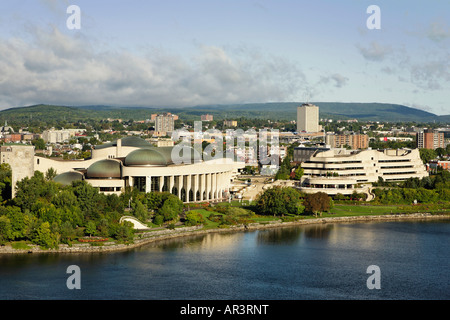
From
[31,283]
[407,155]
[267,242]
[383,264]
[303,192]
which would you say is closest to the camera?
[31,283]

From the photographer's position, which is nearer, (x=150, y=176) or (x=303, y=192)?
(x=150, y=176)

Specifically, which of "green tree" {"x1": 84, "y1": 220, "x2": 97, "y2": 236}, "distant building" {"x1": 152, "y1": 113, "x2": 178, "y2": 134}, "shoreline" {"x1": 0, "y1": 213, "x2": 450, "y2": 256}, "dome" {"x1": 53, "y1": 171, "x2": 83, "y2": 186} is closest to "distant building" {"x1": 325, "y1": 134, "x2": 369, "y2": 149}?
"distant building" {"x1": 152, "y1": 113, "x2": 178, "y2": 134}

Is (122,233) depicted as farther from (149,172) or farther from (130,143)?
(130,143)

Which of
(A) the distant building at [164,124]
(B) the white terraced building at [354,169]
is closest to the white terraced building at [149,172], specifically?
(B) the white terraced building at [354,169]

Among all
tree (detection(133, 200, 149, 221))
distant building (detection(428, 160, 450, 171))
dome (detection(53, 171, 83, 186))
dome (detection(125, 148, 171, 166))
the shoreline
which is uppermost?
dome (detection(125, 148, 171, 166))

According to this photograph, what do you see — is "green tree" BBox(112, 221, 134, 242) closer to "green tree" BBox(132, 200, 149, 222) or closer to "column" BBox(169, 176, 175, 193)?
"green tree" BBox(132, 200, 149, 222)

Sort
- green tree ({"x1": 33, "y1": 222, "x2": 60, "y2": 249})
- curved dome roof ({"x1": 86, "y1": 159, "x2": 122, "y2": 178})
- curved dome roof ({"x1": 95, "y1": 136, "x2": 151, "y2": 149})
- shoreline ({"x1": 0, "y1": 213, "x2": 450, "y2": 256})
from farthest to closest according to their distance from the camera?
curved dome roof ({"x1": 95, "y1": 136, "x2": 151, "y2": 149}) → curved dome roof ({"x1": 86, "y1": 159, "x2": 122, "y2": 178}) → green tree ({"x1": 33, "y1": 222, "x2": 60, "y2": 249}) → shoreline ({"x1": 0, "y1": 213, "x2": 450, "y2": 256})

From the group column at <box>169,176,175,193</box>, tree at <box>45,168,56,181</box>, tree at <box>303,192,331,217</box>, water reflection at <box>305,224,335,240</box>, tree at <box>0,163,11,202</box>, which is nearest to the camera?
water reflection at <box>305,224,335,240</box>
